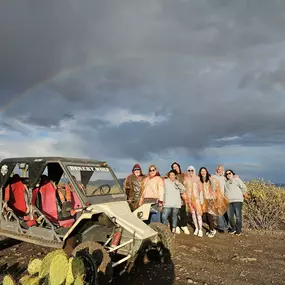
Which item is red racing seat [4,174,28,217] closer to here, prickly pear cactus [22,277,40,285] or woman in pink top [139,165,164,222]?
woman in pink top [139,165,164,222]

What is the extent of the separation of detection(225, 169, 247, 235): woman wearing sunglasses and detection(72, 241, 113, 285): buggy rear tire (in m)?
5.63

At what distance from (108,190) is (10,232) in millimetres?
2167

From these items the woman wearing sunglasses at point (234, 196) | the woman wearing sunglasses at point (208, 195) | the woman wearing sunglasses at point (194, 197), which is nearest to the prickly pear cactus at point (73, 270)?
the woman wearing sunglasses at point (194, 197)

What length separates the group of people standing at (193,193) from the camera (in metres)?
8.96

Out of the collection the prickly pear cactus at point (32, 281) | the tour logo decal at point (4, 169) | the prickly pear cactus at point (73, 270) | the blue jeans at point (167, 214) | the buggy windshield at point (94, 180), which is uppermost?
the tour logo decal at point (4, 169)

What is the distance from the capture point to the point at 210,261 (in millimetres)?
7113

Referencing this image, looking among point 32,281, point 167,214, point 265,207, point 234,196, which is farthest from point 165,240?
point 265,207

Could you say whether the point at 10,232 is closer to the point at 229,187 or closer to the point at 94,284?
the point at 94,284

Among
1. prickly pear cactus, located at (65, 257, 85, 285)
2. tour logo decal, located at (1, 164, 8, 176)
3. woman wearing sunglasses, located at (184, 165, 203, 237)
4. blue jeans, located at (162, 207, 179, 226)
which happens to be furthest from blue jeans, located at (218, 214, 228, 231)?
prickly pear cactus, located at (65, 257, 85, 285)

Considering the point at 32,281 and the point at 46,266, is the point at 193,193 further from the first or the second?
the point at 32,281

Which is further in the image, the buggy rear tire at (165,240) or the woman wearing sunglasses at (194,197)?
the woman wearing sunglasses at (194,197)

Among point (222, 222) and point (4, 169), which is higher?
point (4, 169)

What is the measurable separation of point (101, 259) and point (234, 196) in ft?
18.8

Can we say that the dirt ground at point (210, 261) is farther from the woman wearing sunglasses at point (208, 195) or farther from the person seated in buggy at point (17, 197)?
the person seated in buggy at point (17, 197)
